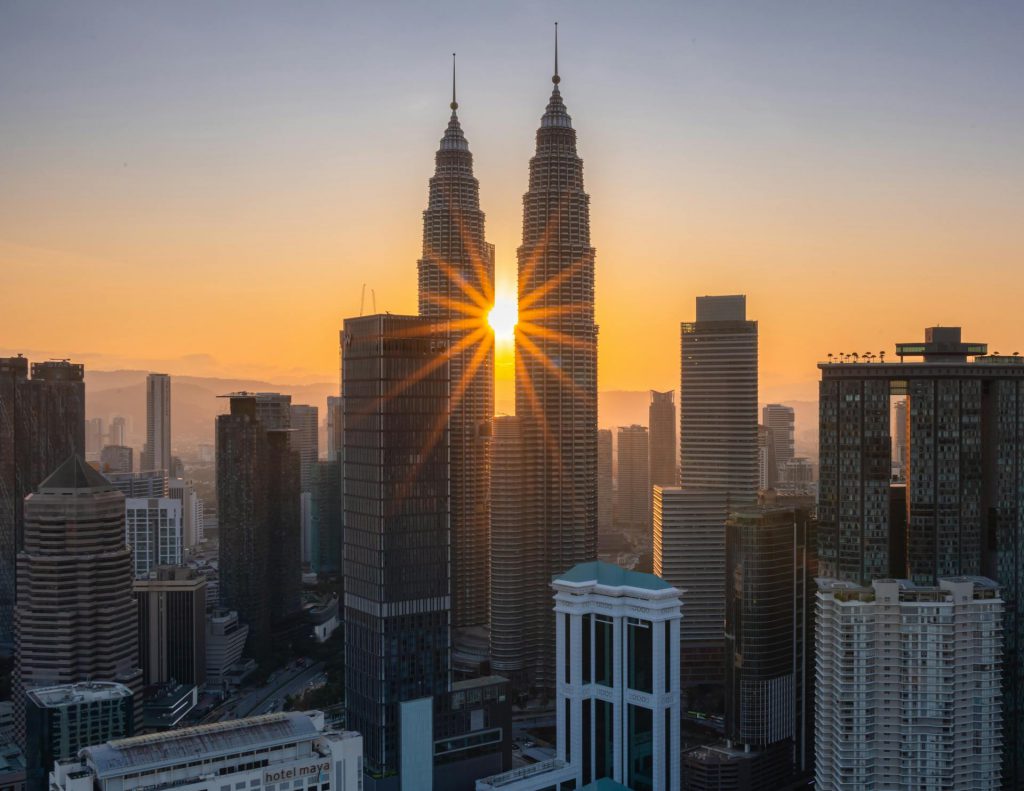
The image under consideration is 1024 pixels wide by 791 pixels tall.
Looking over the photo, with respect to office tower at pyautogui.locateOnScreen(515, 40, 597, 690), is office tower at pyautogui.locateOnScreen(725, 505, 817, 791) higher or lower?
lower

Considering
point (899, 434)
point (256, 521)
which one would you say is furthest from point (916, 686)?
point (256, 521)

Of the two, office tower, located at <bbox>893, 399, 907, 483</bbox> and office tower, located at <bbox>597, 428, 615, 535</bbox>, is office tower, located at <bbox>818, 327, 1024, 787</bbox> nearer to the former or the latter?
office tower, located at <bbox>893, 399, 907, 483</bbox>

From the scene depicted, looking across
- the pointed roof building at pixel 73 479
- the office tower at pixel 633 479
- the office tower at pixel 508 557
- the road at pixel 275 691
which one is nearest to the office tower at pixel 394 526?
the pointed roof building at pixel 73 479

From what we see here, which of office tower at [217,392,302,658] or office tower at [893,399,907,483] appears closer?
office tower at [893,399,907,483]

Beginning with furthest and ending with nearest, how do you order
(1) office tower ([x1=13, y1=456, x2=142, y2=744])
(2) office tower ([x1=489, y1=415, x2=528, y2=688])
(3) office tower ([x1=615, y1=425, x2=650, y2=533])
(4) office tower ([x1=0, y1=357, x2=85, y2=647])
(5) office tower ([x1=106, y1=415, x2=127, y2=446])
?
(5) office tower ([x1=106, y1=415, x2=127, y2=446])
(3) office tower ([x1=615, y1=425, x2=650, y2=533])
(4) office tower ([x1=0, y1=357, x2=85, y2=647])
(2) office tower ([x1=489, y1=415, x2=528, y2=688])
(1) office tower ([x1=13, y1=456, x2=142, y2=744])

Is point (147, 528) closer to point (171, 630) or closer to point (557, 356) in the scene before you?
point (171, 630)

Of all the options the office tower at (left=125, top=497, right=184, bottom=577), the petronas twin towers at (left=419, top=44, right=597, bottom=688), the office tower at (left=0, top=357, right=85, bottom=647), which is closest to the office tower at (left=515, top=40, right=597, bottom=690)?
the petronas twin towers at (left=419, top=44, right=597, bottom=688)
